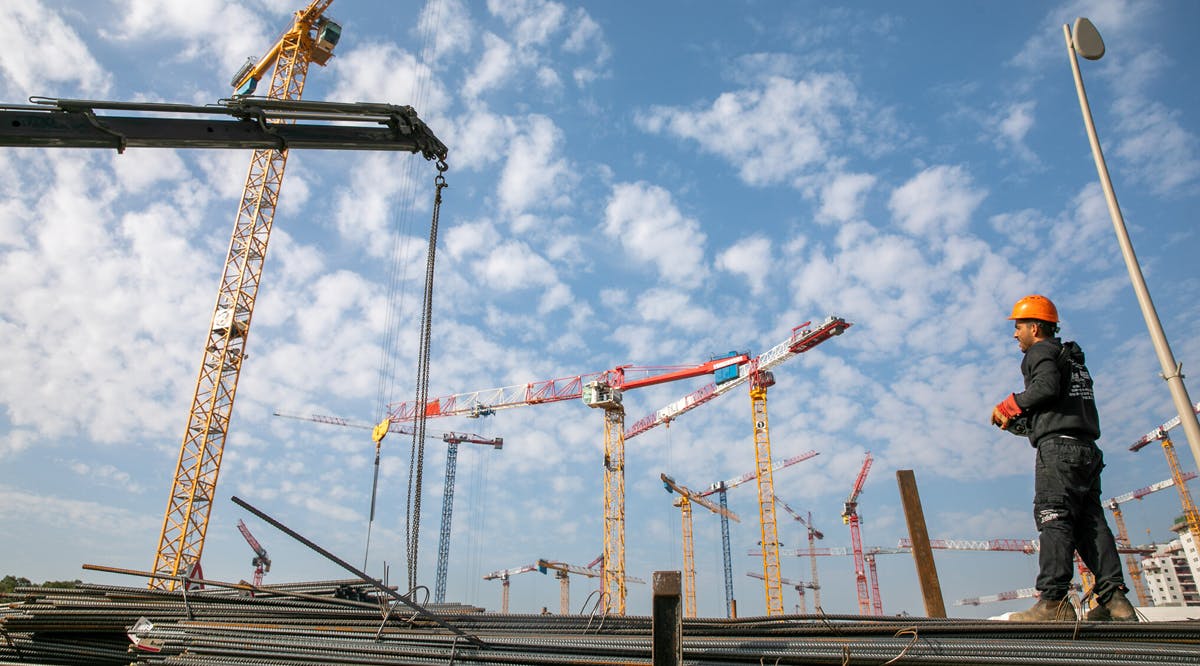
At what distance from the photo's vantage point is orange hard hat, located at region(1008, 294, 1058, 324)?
390 centimetres

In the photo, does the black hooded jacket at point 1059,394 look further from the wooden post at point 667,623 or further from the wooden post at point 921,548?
the wooden post at point 667,623

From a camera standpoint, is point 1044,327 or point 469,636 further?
point 1044,327

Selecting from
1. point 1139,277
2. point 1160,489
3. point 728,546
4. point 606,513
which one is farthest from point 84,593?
point 1160,489

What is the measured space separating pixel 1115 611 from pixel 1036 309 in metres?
1.60

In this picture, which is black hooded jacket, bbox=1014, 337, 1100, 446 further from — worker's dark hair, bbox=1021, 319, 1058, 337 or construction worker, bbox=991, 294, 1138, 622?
worker's dark hair, bbox=1021, 319, 1058, 337

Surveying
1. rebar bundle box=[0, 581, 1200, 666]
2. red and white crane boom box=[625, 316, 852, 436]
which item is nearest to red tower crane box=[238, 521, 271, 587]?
red and white crane boom box=[625, 316, 852, 436]

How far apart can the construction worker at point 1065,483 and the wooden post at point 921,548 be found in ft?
2.99

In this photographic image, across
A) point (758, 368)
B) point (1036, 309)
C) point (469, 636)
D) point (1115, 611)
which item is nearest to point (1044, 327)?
point (1036, 309)

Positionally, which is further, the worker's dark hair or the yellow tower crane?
the yellow tower crane

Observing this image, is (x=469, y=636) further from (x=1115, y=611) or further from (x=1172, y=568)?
(x=1172, y=568)

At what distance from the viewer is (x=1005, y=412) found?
151 inches

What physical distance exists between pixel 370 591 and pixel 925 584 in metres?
4.72

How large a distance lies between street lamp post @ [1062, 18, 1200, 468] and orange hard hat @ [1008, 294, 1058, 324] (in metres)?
1.02

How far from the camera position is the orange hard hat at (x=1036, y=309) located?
153 inches
